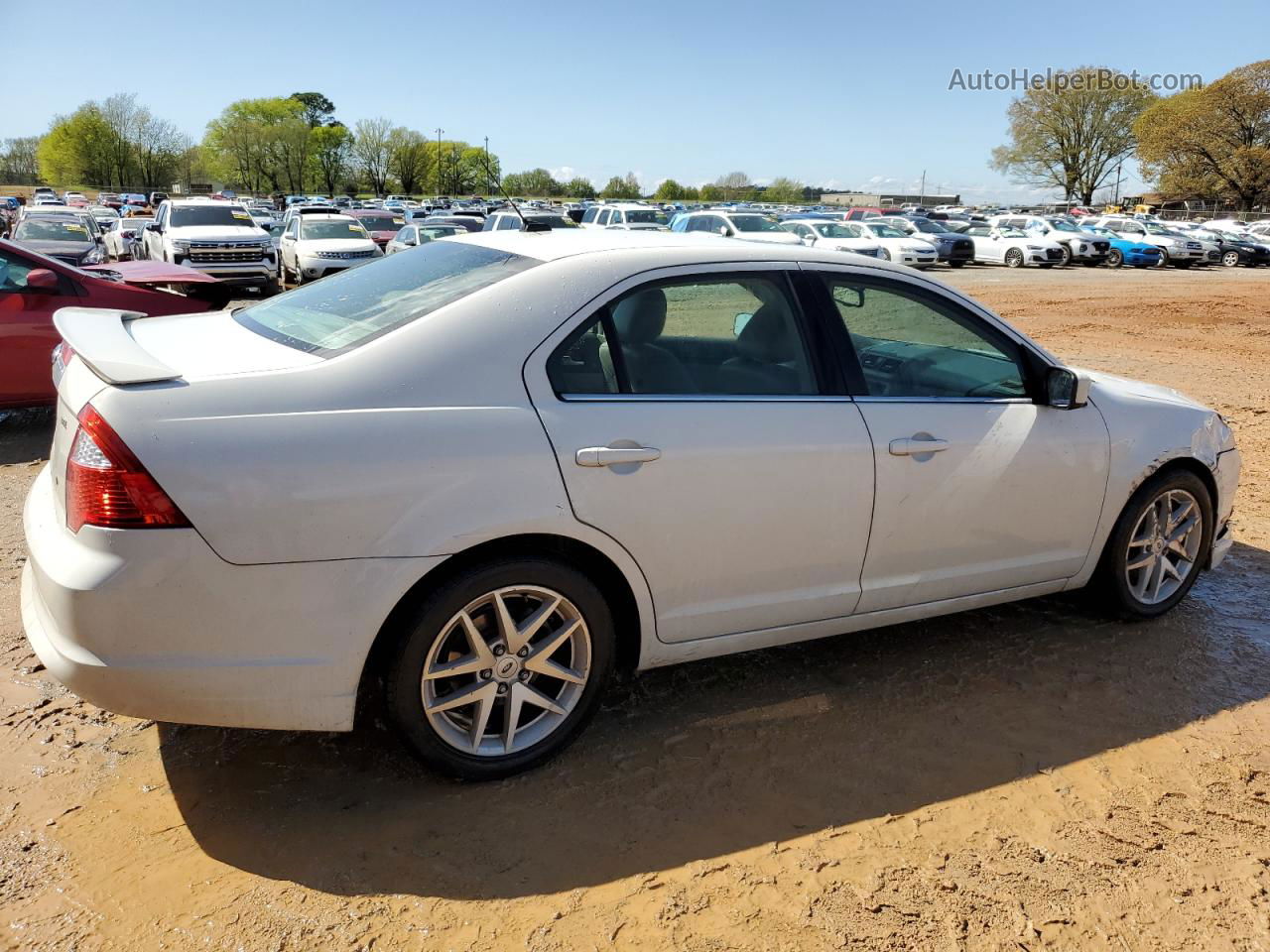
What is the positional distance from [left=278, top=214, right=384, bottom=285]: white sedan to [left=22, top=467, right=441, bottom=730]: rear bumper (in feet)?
56.4

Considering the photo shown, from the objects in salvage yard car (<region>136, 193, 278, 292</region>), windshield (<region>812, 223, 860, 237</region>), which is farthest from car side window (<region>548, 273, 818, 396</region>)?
windshield (<region>812, 223, 860, 237</region>)

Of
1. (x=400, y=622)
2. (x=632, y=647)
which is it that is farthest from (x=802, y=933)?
(x=400, y=622)

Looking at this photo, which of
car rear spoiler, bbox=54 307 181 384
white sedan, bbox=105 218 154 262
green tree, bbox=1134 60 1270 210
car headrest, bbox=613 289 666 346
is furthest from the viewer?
green tree, bbox=1134 60 1270 210

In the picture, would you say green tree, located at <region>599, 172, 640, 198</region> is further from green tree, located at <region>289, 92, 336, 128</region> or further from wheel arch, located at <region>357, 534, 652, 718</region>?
wheel arch, located at <region>357, 534, 652, 718</region>

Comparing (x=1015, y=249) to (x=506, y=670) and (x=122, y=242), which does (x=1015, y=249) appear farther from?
(x=506, y=670)

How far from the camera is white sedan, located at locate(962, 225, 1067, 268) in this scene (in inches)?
1277

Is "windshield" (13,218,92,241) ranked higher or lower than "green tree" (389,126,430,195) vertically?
lower

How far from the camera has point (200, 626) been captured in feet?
8.17

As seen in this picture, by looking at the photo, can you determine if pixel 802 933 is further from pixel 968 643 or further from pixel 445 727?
pixel 968 643

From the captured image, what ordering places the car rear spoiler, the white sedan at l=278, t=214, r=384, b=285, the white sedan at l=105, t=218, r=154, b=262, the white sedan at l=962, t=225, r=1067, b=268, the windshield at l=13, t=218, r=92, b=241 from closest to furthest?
the car rear spoiler
the windshield at l=13, t=218, r=92, b=241
the white sedan at l=278, t=214, r=384, b=285
the white sedan at l=105, t=218, r=154, b=262
the white sedan at l=962, t=225, r=1067, b=268

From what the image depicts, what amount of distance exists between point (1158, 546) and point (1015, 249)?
31.9 metres

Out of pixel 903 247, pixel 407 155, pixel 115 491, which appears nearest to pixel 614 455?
pixel 115 491

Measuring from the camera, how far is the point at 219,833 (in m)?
2.72

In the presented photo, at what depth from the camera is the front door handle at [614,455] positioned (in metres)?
2.82
